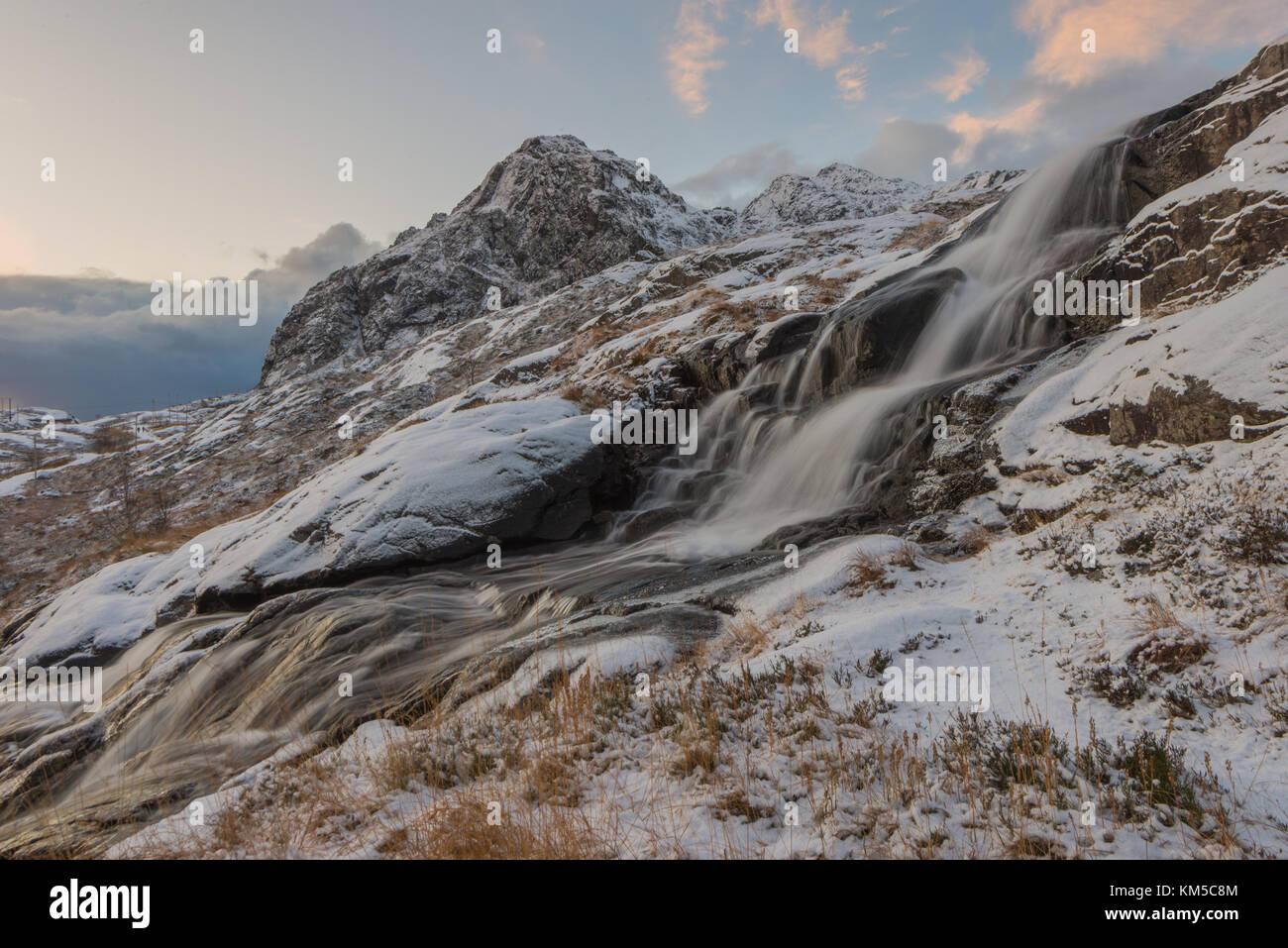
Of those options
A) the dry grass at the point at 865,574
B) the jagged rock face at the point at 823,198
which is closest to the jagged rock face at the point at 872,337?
the dry grass at the point at 865,574

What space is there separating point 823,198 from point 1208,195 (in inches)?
3584

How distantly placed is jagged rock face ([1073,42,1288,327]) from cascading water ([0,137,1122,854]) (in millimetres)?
1145

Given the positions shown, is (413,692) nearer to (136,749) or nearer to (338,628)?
(338,628)

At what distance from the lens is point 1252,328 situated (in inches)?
297

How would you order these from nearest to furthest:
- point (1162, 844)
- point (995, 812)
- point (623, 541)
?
point (1162, 844)
point (995, 812)
point (623, 541)

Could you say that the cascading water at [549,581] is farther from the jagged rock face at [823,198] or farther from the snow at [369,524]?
the jagged rock face at [823,198]

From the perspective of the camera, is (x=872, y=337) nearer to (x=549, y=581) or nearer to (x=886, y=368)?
(x=886, y=368)

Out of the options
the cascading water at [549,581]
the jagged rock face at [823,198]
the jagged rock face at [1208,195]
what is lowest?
the cascading water at [549,581]

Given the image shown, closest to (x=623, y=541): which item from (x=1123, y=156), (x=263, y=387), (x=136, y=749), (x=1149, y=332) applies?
(x=136, y=749)

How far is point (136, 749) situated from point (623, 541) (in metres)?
9.18

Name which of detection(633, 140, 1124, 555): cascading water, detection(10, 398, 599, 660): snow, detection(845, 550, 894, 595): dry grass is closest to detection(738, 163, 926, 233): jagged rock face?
detection(633, 140, 1124, 555): cascading water

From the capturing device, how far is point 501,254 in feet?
273

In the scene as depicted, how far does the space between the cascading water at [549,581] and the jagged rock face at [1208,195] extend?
3.76 ft

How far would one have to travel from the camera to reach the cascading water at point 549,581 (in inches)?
277
